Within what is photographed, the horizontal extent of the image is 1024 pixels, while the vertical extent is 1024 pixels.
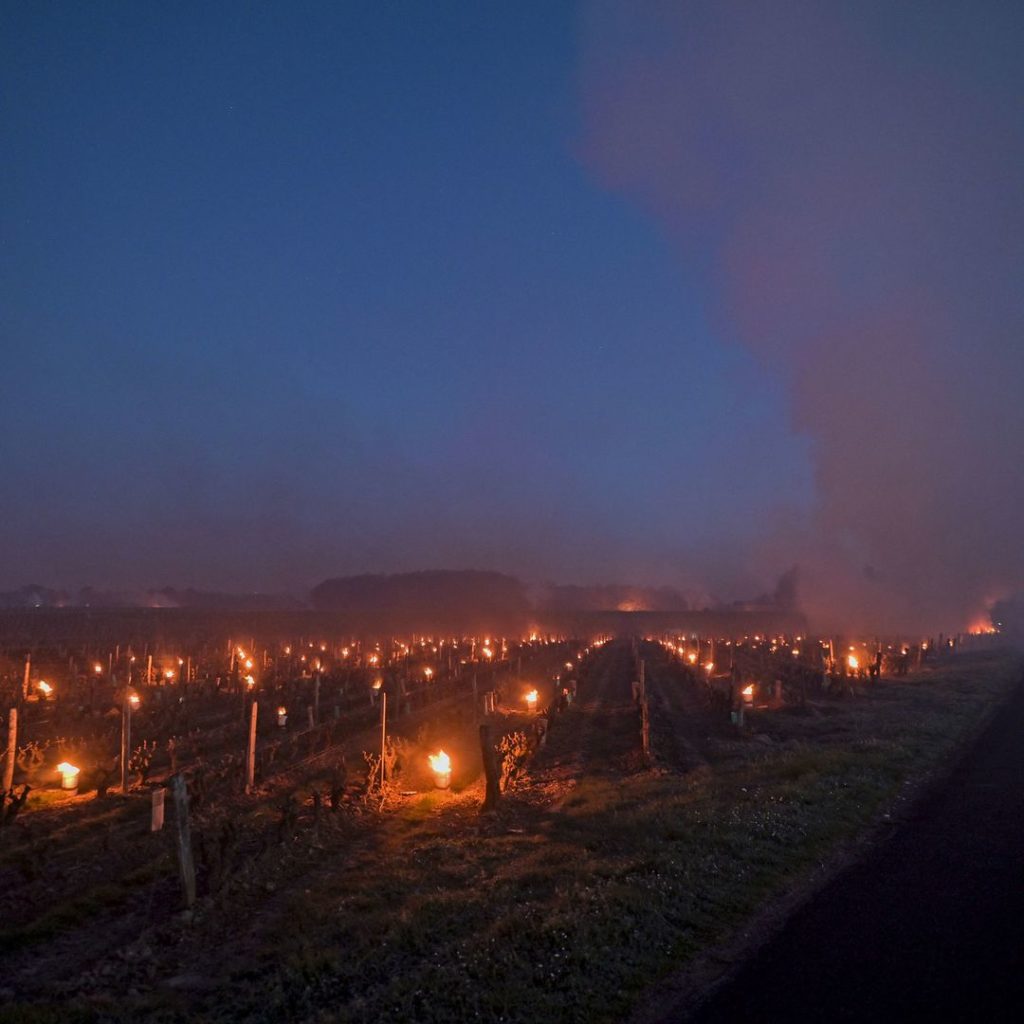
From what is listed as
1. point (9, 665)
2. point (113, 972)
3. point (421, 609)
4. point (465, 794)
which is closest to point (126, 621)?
point (9, 665)

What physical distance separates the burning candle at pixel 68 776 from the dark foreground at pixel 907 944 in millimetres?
14612

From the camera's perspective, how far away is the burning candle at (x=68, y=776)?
1612 centimetres

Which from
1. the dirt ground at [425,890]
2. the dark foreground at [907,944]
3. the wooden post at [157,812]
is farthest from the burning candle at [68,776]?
the dark foreground at [907,944]

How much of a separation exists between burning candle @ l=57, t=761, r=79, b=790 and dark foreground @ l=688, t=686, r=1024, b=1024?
47.9ft

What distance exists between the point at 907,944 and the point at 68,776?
15896 millimetres

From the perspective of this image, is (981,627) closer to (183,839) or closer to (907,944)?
(907,944)

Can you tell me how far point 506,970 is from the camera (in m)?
→ 6.82

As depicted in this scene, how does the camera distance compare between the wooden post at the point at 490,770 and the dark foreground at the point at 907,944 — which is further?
the wooden post at the point at 490,770

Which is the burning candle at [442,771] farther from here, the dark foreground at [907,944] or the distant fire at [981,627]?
the distant fire at [981,627]

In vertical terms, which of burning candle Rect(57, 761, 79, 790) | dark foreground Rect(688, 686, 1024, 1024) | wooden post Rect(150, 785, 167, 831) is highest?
dark foreground Rect(688, 686, 1024, 1024)

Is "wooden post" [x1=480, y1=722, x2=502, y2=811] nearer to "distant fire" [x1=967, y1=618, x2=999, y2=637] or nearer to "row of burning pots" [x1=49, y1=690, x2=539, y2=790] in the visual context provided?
"row of burning pots" [x1=49, y1=690, x2=539, y2=790]

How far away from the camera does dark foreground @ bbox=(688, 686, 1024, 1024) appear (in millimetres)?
6160

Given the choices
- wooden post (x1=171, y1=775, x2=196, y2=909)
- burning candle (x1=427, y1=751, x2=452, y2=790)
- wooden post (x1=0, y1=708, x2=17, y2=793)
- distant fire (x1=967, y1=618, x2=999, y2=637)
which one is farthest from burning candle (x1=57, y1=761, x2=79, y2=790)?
distant fire (x1=967, y1=618, x2=999, y2=637)

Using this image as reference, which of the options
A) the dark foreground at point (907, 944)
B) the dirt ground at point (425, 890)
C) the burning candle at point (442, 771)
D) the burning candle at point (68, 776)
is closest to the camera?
the dark foreground at point (907, 944)
